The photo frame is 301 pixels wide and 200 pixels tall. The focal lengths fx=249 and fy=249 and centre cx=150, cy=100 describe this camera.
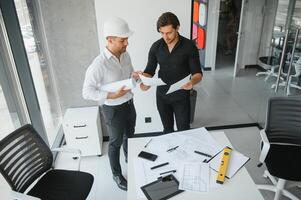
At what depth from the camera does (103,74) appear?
2105 millimetres

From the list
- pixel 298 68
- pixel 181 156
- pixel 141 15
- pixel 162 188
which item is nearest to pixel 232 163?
pixel 181 156

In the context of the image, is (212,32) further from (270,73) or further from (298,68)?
(298,68)

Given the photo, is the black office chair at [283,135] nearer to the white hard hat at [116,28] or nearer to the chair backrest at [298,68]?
the chair backrest at [298,68]

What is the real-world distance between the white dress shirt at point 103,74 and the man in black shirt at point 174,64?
262mm

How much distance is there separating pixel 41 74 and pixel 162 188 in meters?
2.44

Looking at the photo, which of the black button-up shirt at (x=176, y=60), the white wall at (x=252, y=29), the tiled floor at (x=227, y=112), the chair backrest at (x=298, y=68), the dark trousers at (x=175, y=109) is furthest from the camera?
the white wall at (x=252, y=29)

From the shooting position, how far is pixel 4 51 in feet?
7.60

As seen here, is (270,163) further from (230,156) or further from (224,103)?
(224,103)

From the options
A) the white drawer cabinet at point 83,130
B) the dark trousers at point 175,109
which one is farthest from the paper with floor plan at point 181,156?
the white drawer cabinet at point 83,130

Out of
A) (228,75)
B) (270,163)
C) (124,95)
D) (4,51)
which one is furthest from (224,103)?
(4,51)

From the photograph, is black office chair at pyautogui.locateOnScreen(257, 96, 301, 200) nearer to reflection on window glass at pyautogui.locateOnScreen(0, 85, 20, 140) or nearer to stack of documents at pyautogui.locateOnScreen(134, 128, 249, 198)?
stack of documents at pyautogui.locateOnScreen(134, 128, 249, 198)

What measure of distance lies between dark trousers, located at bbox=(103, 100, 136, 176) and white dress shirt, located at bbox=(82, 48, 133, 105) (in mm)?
76

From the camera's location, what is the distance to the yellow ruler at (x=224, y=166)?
1615mm

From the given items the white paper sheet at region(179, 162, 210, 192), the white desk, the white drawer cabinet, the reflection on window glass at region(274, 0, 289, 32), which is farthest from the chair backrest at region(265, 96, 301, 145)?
the reflection on window glass at region(274, 0, 289, 32)
